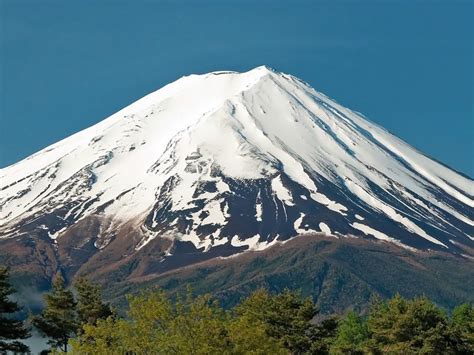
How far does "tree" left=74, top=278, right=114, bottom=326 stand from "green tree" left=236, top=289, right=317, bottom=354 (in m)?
8.37

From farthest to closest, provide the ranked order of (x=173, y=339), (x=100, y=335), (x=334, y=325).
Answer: (x=334, y=325)
(x=100, y=335)
(x=173, y=339)

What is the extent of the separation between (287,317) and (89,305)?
12.2 m

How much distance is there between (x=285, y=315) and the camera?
60906 mm

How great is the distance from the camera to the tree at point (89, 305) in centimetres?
6188

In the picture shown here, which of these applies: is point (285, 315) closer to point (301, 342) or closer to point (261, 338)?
point (301, 342)

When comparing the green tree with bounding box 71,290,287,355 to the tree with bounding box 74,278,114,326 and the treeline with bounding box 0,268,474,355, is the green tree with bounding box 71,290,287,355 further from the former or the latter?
the tree with bounding box 74,278,114,326

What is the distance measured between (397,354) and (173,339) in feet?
94.8

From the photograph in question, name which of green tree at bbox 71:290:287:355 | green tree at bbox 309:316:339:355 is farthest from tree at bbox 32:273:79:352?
green tree at bbox 71:290:287:355

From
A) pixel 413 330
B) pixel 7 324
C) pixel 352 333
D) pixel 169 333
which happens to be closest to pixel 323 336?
pixel 413 330

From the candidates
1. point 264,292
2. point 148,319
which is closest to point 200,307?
point 148,319

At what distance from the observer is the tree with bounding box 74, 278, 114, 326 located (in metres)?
61.9

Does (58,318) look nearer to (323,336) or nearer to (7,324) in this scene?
(7,324)

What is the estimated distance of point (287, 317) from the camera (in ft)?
200

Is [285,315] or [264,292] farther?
[264,292]
